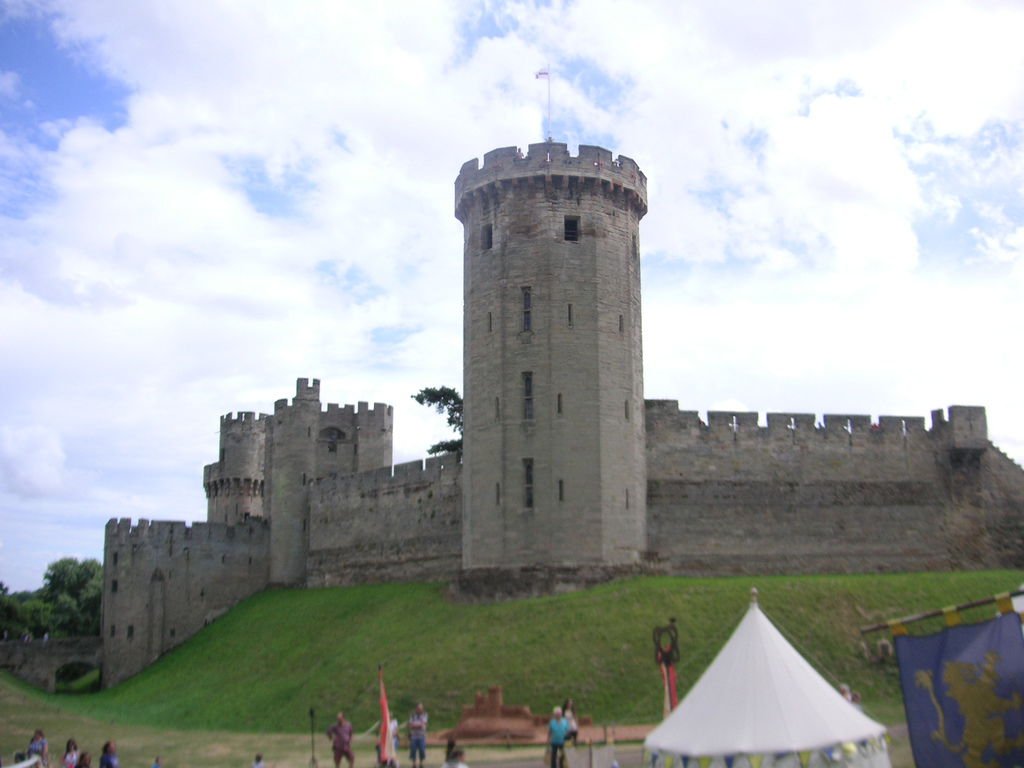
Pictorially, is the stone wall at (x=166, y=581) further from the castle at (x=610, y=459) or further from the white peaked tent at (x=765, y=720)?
the white peaked tent at (x=765, y=720)

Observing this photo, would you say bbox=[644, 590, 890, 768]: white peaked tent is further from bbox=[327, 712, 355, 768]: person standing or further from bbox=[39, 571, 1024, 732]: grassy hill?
bbox=[39, 571, 1024, 732]: grassy hill

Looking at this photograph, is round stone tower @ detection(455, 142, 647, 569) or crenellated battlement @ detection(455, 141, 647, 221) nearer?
round stone tower @ detection(455, 142, 647, 569)

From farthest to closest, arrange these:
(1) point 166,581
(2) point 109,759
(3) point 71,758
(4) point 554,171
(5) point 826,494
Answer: (1) point 166,581 < (5) point 826,494 < (4) point 554,171 < (3) point 71,758 < (2) point 109,759

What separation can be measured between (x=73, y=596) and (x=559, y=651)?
5659cm

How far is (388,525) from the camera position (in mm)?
51344

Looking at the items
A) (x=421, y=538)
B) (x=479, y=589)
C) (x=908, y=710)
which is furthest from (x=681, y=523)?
(x=908, y=710)

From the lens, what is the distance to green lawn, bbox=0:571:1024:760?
104 feet

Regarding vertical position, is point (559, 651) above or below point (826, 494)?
below

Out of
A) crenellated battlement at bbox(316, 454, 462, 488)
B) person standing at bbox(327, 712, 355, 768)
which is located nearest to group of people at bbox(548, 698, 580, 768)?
person standing at bbox(327, 712, 355, 768)

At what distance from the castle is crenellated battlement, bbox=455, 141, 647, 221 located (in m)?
0.06

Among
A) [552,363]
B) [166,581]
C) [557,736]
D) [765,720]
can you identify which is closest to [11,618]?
[166,581]

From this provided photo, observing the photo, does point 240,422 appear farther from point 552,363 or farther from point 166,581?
point 552,363

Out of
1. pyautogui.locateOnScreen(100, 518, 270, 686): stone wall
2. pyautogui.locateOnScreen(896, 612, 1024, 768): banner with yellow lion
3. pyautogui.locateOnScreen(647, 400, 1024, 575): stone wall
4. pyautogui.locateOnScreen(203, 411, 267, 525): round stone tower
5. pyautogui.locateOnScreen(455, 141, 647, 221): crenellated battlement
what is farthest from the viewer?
pyautogui.locateOnScreen(203, 411, 267, 525): round stone tower

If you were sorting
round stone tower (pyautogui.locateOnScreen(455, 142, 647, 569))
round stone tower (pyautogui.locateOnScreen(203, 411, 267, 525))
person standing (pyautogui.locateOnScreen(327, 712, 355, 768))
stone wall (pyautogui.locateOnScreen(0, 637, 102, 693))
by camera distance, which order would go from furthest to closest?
round stone tower (pyautogui.locateOnScreen(203, 411, 267, 525)), stone wall (pyautogui.locateOnScreen(0, 637, 102, 693)), round stone tower (pyautogui.locateOnScreen(455, 142, 647, 569)), person standing (pyautogui.locateOnScreen(327, 712, 355, 768))
